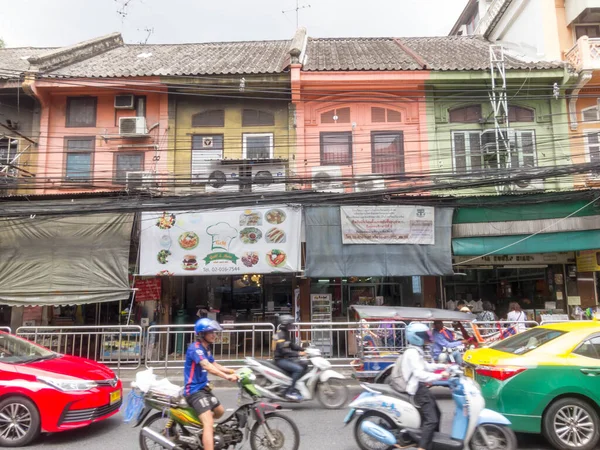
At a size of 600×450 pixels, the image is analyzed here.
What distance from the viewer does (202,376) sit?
4645 mm

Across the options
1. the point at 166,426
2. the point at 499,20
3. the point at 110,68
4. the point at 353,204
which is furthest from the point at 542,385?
the point at 499,20

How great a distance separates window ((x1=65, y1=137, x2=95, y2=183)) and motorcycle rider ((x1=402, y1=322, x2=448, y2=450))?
1157 cm

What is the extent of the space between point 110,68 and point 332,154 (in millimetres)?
8055

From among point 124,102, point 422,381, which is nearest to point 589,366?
point 422,381

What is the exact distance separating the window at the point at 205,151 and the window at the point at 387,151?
4633mm

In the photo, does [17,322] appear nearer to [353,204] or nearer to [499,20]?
[353,204]

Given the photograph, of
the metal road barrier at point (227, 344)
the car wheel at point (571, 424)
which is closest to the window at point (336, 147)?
the metal road barrier at point (227, 344)

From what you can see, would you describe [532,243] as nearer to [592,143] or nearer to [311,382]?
[592,143]

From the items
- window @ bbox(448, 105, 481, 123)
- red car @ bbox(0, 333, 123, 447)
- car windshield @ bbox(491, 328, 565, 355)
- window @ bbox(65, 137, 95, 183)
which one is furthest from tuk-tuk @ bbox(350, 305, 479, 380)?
window @ bbox(65, 137, 95, 183)

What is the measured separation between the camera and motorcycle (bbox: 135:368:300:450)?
4.61m

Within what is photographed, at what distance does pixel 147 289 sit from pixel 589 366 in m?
10.6

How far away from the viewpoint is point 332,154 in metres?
13.4

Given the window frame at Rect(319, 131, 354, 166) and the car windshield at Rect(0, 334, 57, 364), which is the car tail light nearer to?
the car windshield at Rect(0, 334, 57, 364)

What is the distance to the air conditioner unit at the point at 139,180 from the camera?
38.3ft
